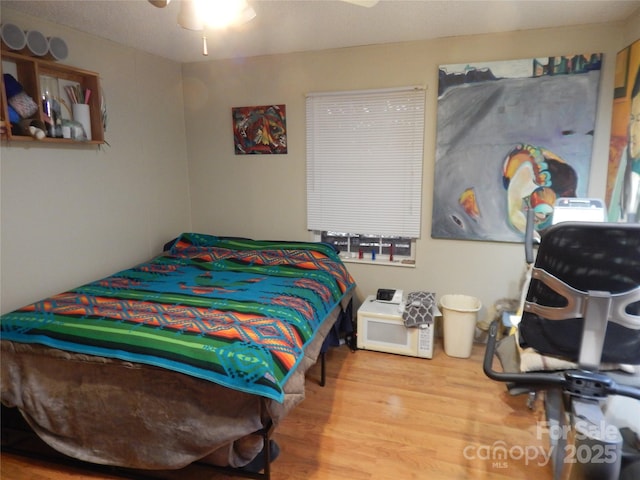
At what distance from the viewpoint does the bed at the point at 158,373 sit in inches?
66.4

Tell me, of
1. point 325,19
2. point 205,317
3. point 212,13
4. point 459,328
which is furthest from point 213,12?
point 459,328

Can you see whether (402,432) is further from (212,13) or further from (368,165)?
(212,13)

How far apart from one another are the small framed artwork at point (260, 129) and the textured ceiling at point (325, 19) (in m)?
0.53

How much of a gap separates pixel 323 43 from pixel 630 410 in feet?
9.91

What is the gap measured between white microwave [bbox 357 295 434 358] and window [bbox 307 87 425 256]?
622mm

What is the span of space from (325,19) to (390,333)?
2275 mm

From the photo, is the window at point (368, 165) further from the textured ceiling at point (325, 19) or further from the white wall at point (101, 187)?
the white wall at point (101, 187)

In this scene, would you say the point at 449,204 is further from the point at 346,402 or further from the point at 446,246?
the point at 346,402

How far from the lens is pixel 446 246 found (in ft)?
10.7

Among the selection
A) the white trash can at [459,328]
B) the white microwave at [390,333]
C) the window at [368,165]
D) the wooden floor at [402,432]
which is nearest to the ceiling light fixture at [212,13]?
the window at [368,165]

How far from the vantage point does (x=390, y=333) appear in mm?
3086

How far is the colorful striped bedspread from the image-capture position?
168cm

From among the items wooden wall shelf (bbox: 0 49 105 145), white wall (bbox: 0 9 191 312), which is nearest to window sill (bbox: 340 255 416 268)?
white wall (bbox: 0 9 191 312)

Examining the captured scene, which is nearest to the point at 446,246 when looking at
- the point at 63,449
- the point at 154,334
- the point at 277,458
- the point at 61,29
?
the point at 277,458
